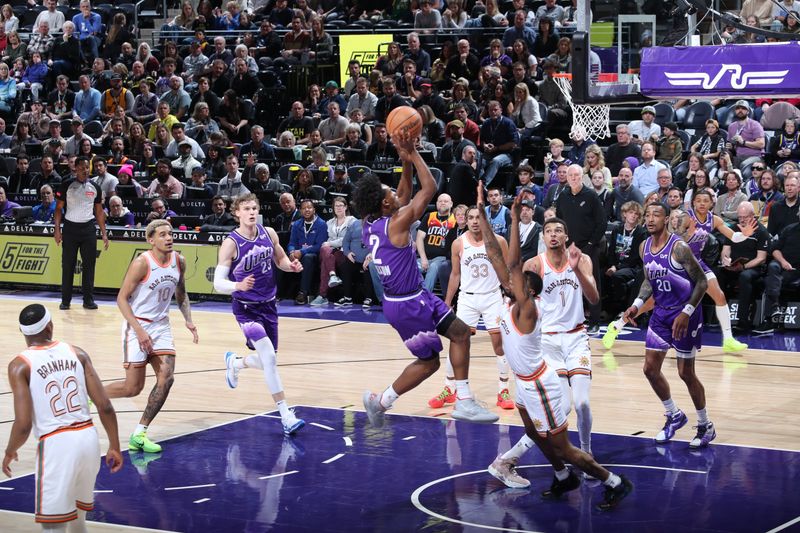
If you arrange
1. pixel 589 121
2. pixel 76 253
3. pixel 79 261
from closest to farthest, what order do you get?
pixel 76 253 < pixel 589 121 < pixel 79 261

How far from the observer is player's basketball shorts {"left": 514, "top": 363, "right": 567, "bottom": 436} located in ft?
25.1

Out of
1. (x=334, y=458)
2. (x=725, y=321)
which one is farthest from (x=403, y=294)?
(x=725, y=321)

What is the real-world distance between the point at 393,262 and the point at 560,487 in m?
2.15

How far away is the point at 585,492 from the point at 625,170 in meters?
8.28

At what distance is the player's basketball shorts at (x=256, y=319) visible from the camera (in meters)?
9.81

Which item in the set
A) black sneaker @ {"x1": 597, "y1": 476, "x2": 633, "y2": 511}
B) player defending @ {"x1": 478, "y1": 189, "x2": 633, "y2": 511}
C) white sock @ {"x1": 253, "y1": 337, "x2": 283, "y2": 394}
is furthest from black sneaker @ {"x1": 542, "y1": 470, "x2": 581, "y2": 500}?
white sock @ {"x1": 253, "y1": 337, "x2": 283, "y2": 394}

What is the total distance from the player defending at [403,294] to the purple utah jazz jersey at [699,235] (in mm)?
2646

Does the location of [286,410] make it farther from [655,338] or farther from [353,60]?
[353,60]

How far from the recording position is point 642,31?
38.6ft

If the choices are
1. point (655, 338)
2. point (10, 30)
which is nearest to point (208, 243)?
point (655, 338)

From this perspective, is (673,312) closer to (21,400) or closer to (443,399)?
(443,399)

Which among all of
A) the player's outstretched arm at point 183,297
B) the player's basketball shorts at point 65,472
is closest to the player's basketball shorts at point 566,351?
the player's outstretched arm at point 183,297

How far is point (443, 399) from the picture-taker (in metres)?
10.9

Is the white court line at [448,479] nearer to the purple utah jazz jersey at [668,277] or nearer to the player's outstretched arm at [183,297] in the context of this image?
the purple utah jazz jersey at [668,277]
